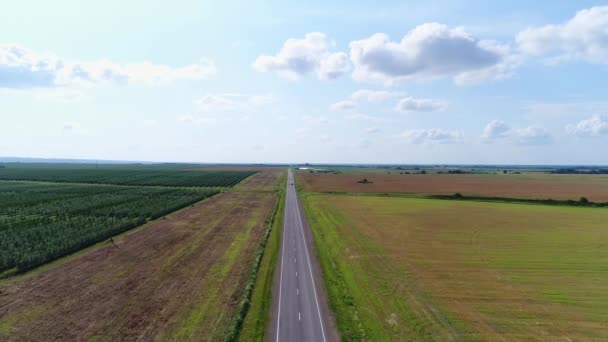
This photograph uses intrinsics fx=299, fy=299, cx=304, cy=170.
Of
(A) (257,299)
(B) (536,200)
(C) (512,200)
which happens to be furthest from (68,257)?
(B) (536,200)

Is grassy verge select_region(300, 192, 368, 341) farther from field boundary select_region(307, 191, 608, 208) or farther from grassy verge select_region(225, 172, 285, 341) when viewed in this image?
field boundary select_region(307, 191, 608, 208)

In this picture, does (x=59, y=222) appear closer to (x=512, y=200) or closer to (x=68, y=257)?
(x=68, y=257)

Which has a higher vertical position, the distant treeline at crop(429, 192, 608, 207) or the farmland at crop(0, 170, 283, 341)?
the distant treeline at crop(429, 192, 608, 207)

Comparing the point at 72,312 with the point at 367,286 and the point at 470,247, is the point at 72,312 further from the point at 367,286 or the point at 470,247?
the point at 470,247

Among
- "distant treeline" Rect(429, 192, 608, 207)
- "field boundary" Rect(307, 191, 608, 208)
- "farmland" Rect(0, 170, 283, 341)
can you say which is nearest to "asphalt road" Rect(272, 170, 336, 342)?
"farmland" Rect(0, 170, 283, 341)

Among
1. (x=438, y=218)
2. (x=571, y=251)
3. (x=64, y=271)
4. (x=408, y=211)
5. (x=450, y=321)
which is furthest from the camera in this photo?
(x=408, y=211)

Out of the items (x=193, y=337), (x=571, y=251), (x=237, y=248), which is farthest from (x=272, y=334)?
(x=571, y=251)
